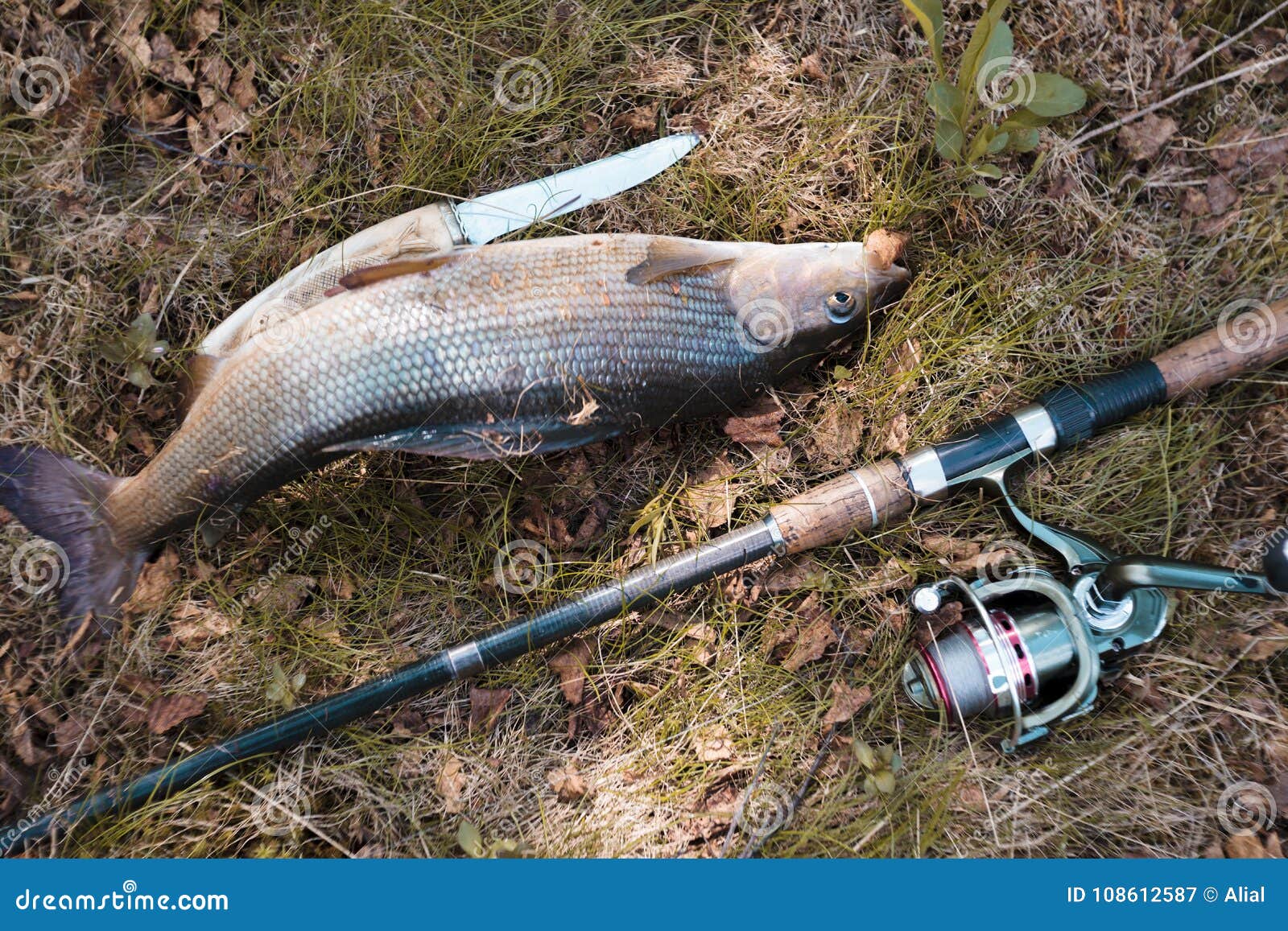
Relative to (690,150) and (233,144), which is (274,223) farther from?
(690,150)

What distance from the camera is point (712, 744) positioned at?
3.12 m

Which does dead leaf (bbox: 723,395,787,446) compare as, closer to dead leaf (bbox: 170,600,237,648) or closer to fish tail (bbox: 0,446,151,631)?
dead leaf (bbox: 170,600,237,648)

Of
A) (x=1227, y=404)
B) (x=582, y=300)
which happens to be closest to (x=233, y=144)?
(x=582, y=300)

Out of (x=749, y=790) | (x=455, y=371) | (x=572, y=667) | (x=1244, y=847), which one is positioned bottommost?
(x=749, y=790)

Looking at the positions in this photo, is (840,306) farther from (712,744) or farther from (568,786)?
(568,786)

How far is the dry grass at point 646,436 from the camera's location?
305cm

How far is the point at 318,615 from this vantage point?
10.5 ft

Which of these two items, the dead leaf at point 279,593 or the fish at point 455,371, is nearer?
the fish at point 455,371

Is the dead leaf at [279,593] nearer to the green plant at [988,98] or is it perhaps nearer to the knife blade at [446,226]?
the knife blade at [446,226]

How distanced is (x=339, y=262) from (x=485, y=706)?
1.71 metres

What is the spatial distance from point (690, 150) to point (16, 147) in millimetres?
2577

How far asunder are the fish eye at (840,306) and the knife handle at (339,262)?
138cm

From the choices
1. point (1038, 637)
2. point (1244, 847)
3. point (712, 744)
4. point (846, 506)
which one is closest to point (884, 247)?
point (846, 506)

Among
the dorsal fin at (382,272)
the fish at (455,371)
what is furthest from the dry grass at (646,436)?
the dorsal fin at (382,272)
